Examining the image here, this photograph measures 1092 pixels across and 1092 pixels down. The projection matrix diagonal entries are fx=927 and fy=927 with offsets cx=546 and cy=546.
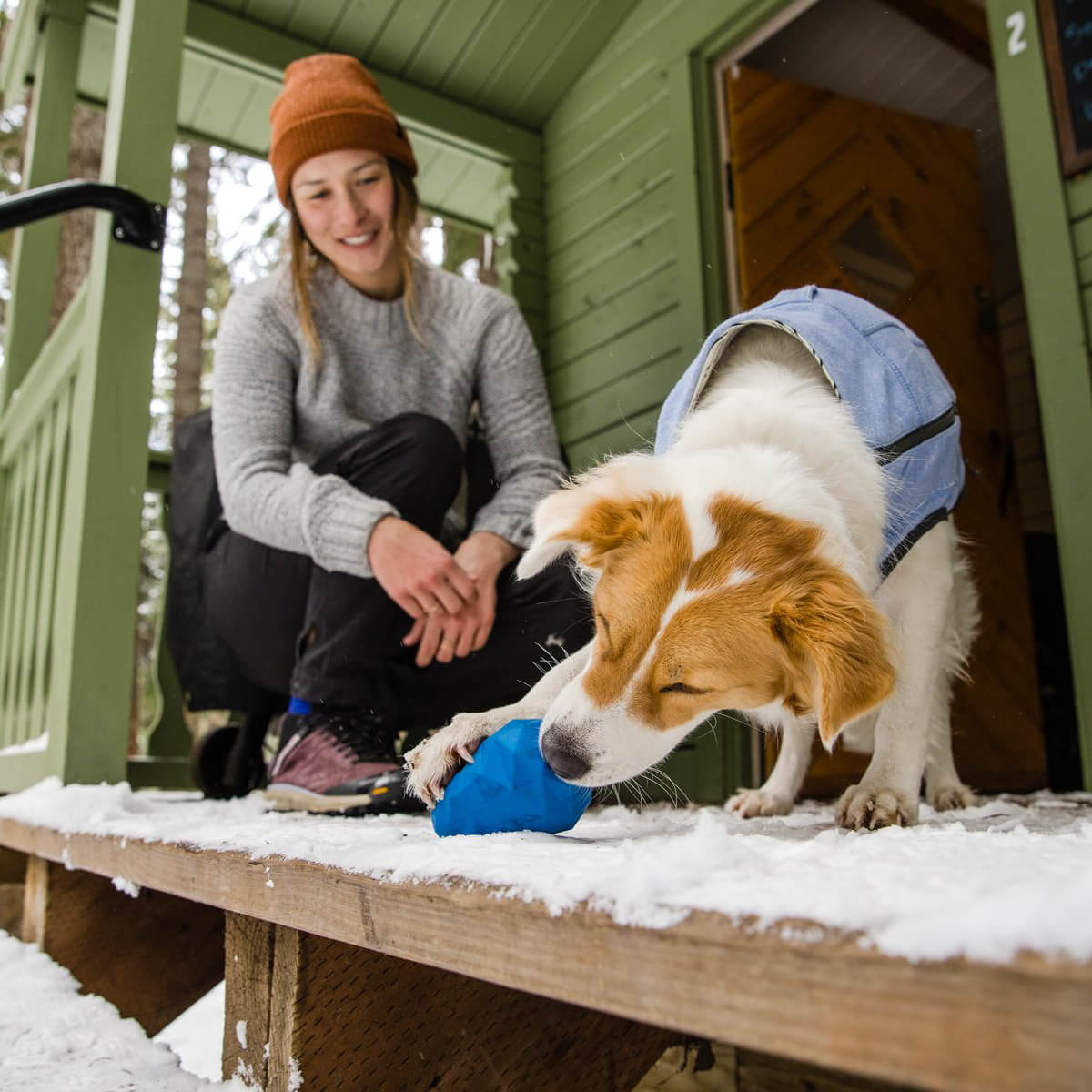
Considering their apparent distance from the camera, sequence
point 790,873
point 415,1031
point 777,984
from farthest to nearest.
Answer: point 415,1031
point 790,873
point 777,984

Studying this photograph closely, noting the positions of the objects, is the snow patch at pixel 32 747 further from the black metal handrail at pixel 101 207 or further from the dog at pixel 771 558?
the dog at pixel 771 558

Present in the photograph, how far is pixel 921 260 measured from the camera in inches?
127

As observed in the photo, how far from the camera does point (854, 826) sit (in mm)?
1306

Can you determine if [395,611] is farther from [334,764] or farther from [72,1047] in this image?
[72,1047]

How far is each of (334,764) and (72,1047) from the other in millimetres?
606

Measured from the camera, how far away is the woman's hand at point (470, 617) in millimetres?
1861

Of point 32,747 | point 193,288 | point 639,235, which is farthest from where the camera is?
point 193,288

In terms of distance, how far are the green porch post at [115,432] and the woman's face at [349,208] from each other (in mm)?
330

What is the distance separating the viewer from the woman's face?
2258 millimetres

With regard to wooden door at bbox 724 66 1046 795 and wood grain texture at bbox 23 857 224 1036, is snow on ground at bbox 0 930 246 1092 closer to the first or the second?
wood grain texture at bbox 23 857 224 1036

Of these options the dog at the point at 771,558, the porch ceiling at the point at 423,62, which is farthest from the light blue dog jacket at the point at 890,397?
the porch ceiling at the point at 423,62

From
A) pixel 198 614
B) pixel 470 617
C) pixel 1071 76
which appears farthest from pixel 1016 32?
pixel 198 614

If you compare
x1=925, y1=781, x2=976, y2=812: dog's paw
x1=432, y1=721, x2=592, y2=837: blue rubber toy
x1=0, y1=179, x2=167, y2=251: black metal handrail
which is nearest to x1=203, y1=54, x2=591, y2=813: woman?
x1=0, y1=179, x2=167, y2=251: black metal handrail

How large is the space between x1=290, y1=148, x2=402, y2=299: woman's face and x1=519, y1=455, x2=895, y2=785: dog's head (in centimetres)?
141
